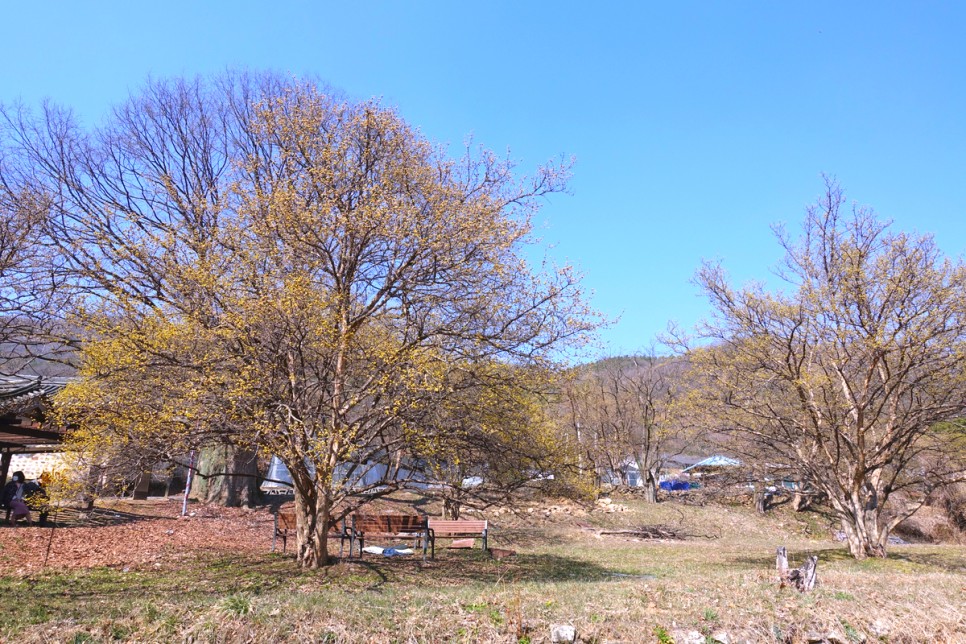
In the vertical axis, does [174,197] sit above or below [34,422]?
above

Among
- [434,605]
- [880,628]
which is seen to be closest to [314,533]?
[434,605]

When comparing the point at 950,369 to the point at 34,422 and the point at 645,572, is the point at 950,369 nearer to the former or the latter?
the point at 645,572

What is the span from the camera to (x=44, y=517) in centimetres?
1358

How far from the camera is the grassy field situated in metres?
4.91

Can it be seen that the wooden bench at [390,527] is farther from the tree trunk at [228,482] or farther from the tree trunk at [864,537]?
the tree trunk at [864,537]

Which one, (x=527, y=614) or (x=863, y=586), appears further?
(x=863, y=586)

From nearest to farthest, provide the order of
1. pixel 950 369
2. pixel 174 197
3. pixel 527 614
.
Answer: pixel 527 614 → pixel 950 369 → pixel 174 197

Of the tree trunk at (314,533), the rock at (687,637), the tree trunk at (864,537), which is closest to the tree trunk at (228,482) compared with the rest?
the tree trunk at (314,533)

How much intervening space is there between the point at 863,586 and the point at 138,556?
10.9 metres

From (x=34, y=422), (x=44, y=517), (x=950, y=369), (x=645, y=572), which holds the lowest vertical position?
(x=645, y=572)

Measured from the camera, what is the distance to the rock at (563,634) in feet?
17.1

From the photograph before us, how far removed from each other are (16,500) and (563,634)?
513 inches

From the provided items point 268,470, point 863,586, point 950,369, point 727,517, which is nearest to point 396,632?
point 863,586

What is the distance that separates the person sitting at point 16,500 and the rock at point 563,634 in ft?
40.5
